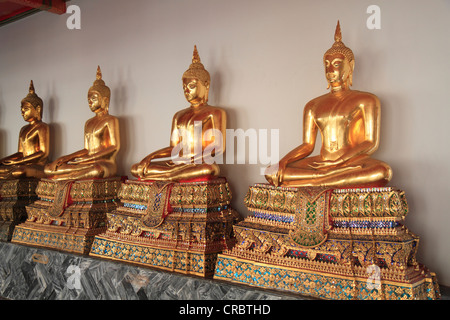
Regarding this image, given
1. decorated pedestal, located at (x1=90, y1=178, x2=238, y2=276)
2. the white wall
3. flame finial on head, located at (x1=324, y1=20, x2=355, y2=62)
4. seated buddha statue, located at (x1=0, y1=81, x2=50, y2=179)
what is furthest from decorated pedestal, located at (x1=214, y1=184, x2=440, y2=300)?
seated buddha statue, located at (x1=0, y1=81, x2=50, y2=179)

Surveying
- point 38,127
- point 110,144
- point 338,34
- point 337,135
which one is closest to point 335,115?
point 337,135

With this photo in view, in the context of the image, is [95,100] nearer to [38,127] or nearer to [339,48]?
[38,127]

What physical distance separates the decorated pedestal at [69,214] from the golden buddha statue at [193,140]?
0.56m

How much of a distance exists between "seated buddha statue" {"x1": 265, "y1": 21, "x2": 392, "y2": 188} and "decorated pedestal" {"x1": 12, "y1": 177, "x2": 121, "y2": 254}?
170cm

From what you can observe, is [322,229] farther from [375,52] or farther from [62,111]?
[62,111]

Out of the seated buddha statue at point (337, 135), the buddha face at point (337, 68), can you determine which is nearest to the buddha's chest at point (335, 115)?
the seated buddha statue at point (337, 135)

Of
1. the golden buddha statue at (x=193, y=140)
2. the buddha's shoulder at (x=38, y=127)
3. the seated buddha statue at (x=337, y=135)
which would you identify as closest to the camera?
the seated buddha statue at (x=337, y=135)

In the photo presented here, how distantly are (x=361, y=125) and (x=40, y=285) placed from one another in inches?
113

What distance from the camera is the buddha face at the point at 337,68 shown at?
284 centimetres

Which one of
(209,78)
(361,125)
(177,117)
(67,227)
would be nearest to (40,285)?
(67,227)

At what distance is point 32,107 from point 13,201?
45.5 inches

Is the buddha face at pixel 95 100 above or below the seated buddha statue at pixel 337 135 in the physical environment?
above

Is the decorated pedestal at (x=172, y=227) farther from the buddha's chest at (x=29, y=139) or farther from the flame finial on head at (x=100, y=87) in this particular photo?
the buddha's chest at (x=29, y=139)

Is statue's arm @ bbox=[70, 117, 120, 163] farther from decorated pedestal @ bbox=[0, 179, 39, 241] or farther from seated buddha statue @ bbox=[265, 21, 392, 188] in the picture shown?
seated buddha statue @ bbox=[265, 21, 392, 188]
